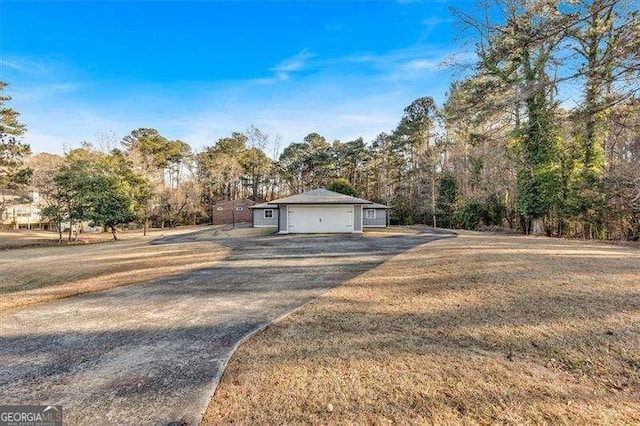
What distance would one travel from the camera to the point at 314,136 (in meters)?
45.9

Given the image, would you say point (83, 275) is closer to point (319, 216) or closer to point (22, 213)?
point (319, 216)

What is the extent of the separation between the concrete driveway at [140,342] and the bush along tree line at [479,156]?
5.53 meters

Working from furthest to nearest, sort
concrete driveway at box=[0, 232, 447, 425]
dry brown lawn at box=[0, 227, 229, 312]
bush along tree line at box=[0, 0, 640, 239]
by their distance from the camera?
dry brown lawn at box=[0, 227, 229, 312]
bush along tree line at box=[0, 0, 640, 239]
concrete driveway at box=[0, 232, 447, 425]

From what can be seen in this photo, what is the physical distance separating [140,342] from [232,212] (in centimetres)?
3443

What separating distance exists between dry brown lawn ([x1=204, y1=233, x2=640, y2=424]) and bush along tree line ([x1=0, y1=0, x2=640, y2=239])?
333cm

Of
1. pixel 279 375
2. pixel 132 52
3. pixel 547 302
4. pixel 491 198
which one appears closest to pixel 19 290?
pixel 279 375

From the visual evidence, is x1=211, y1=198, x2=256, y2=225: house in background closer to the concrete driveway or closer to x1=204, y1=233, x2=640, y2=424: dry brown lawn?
the concrete driveway

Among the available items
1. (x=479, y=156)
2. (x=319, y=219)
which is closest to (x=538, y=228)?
(x=479, y=156)

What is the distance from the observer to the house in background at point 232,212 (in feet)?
123

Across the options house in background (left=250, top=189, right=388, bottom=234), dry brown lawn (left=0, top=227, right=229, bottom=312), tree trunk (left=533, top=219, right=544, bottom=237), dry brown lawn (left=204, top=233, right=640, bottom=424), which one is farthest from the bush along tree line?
dry brown lawn (left=0, top=227, right=229, bottom=312)

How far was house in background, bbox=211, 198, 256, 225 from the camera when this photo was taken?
123ft

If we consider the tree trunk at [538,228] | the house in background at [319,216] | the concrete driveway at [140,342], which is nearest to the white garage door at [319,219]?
the house in background at [319,216]

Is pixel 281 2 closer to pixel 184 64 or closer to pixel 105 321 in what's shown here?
pixel 184 64

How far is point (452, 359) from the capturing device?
11.6 feet
